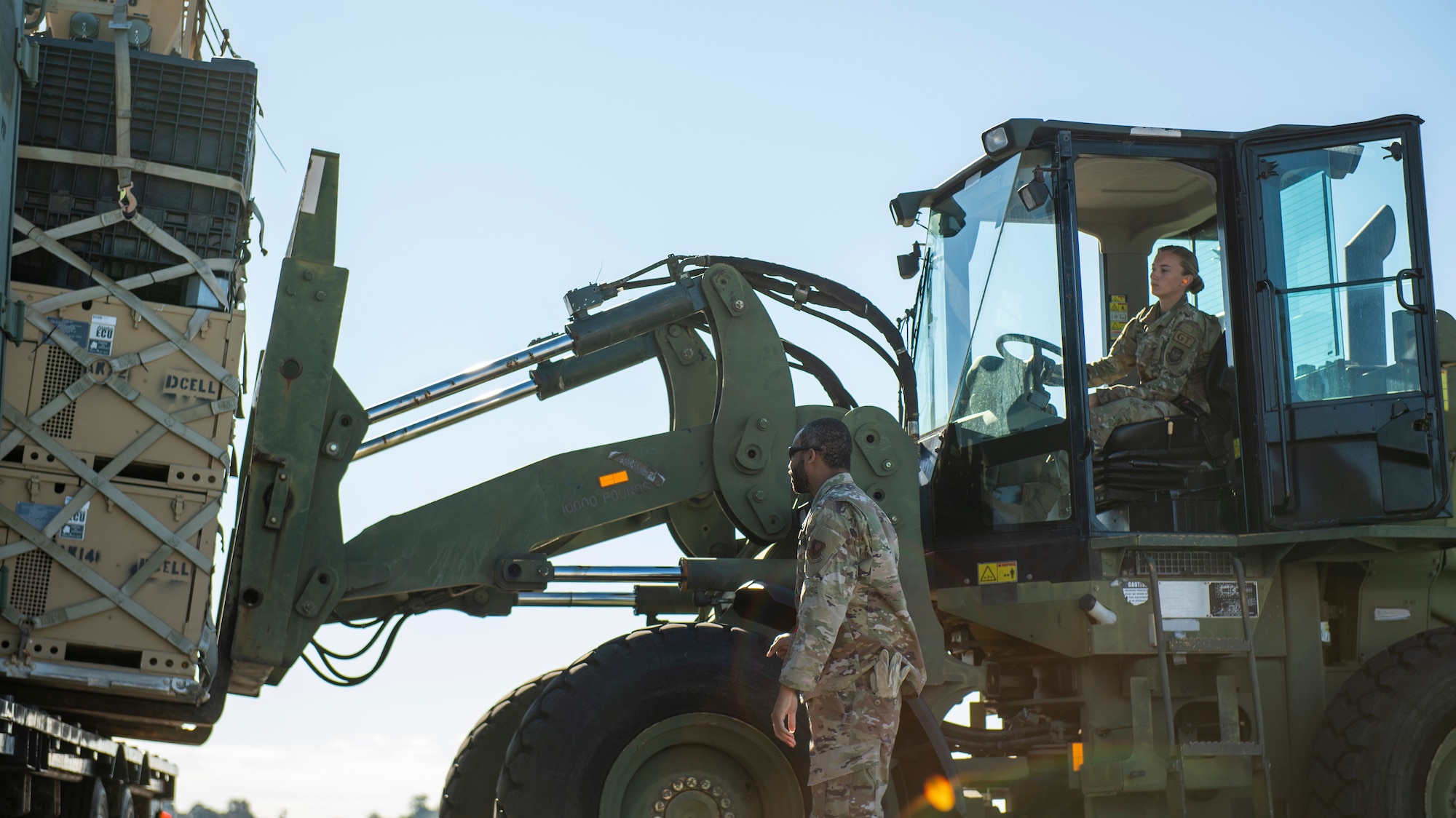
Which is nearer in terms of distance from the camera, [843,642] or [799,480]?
[843,642]

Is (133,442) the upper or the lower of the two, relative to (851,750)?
upper

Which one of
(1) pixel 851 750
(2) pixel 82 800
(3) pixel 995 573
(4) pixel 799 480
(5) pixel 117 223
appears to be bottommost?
(2) pixel 82 800

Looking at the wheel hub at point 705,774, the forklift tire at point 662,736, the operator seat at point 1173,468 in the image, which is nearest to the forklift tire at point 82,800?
the forklift tire at point 662,736

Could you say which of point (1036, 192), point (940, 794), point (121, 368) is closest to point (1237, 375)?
point (1036, 192)

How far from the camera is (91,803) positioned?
5.79 m

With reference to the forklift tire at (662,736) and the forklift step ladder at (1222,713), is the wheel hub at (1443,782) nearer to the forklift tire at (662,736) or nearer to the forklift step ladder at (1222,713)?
the forklift step ladder at (1222,713)

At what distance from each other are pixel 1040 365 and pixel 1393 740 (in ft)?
7.73

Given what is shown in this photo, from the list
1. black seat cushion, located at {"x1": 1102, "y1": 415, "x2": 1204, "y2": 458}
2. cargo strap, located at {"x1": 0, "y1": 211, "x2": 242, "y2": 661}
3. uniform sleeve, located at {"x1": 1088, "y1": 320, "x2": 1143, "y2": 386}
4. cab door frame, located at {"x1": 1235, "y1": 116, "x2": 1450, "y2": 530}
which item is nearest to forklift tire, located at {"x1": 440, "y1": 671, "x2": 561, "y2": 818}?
cargo strap, located at {"x1": 0, "y1": 211, "x2": 242, "y2": 661}

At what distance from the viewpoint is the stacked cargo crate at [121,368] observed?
5125mm

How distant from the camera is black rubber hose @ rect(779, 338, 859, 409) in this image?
7.47 m

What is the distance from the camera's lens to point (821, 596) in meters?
5.08

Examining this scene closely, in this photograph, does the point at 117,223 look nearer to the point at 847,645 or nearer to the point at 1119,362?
the point at 847,645

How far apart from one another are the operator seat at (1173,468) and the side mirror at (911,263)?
1.60m

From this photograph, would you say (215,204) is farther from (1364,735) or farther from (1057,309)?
(1364,735)
